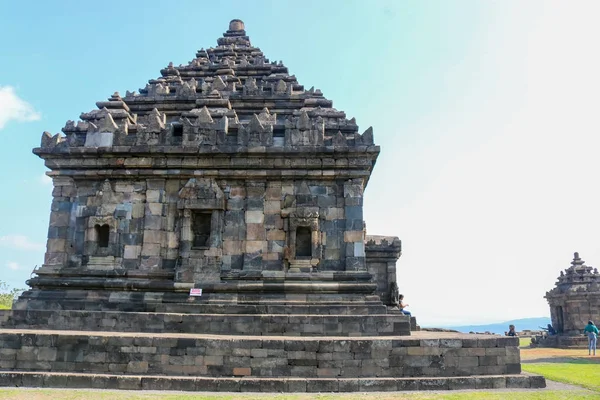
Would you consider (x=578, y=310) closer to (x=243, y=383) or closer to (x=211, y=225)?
(x=211, y=225)

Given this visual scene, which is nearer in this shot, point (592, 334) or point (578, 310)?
point (592, 334)

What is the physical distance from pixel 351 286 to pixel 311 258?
4.26 ft

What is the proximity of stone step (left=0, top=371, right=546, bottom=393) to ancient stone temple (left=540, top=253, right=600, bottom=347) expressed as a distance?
84.5 ft

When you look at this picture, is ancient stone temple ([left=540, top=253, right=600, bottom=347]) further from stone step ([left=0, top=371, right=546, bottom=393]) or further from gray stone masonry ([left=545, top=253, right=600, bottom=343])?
stone step ([left=0, top=371, right=546, bottom=393])

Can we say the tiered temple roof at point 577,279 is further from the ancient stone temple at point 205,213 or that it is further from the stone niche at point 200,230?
the stone niche at point 200,230

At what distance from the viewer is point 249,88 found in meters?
17.3

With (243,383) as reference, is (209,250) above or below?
above

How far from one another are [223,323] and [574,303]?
29823mm

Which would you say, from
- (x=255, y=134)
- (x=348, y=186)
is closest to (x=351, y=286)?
(x=348, y=186)

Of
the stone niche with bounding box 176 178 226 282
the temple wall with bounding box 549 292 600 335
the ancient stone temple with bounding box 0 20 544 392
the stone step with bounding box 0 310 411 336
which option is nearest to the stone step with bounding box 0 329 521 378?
the ancient stone temple with bounding box 0 20 544 392

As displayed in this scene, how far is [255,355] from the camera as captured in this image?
1033 centimetres

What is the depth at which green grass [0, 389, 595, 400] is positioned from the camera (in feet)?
29.1

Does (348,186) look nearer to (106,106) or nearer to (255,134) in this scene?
(255,134)

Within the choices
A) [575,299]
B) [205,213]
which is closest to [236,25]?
[205,213]
